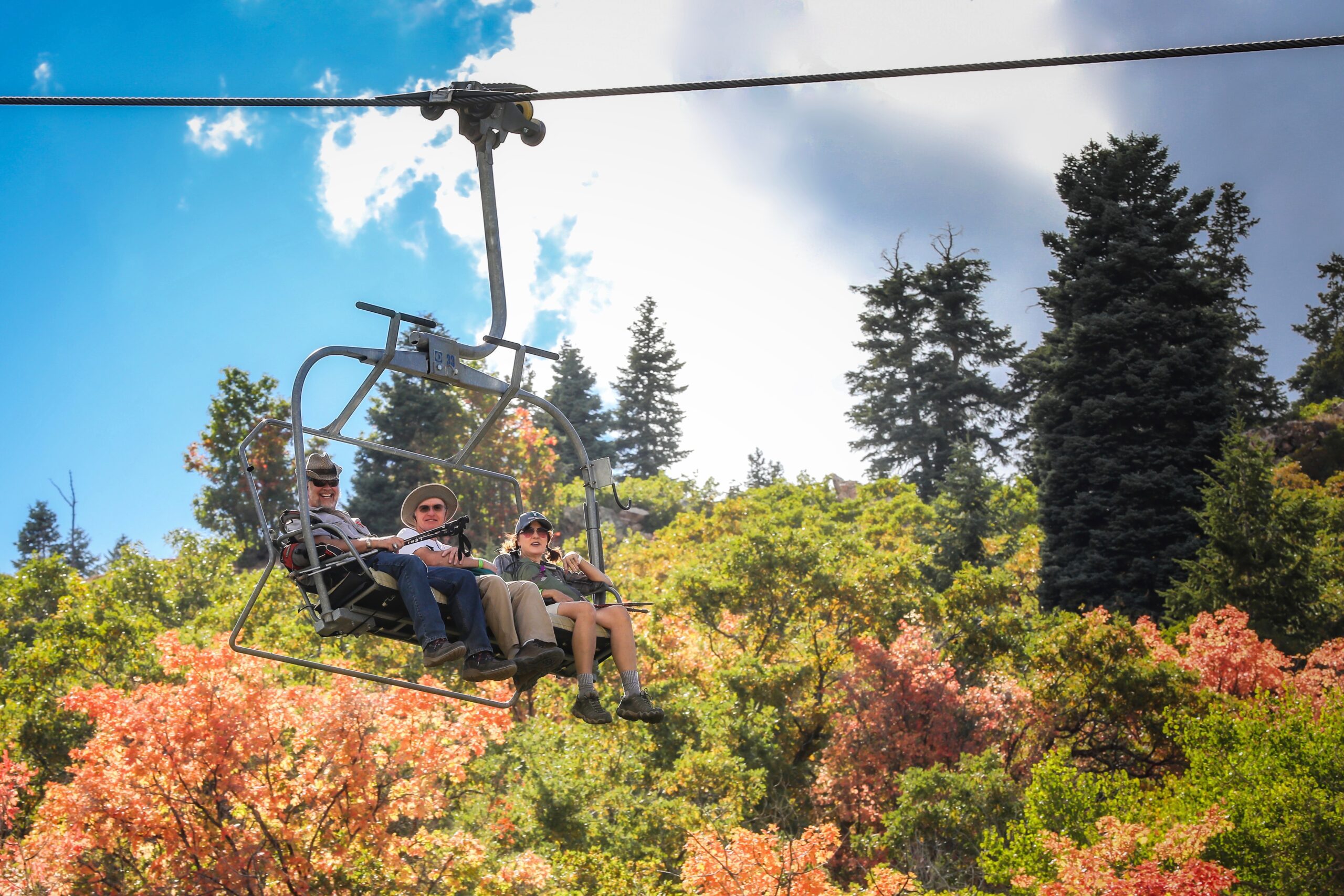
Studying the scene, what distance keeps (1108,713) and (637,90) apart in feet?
57.7

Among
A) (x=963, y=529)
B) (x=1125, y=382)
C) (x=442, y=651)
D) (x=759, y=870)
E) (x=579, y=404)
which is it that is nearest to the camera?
(x=442, y=651)

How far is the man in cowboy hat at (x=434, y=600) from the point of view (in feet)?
17.4

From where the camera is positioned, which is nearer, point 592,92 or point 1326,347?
point 592,92

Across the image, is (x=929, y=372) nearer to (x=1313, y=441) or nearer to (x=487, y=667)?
(x=1313, y=441)

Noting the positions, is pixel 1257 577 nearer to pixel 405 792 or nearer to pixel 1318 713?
pixel 1318 713

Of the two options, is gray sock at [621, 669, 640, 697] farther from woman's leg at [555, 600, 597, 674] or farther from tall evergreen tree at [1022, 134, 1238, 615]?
tall evergreen tree at [1022, 134, 1238, 615]

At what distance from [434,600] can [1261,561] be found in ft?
72.1

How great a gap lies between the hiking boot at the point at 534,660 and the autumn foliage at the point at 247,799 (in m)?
10.8

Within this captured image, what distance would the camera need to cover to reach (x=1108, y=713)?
65.6 feet

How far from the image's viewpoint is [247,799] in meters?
15.6

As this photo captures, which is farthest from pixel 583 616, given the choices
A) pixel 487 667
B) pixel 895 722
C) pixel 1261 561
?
pixel 1261 561

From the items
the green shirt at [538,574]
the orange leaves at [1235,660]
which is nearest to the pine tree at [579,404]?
the orange leaves at [1235,660]

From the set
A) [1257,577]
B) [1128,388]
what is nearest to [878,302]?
[1128,388]

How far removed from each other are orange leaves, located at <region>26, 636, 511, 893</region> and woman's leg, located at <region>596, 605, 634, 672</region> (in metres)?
10.9
